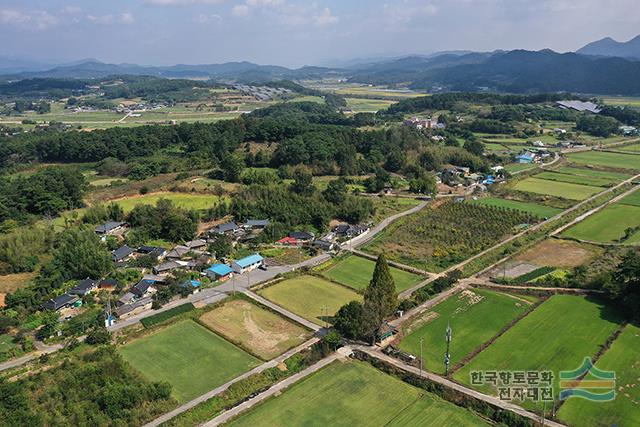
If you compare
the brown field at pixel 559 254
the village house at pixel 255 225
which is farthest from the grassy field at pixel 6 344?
the brown field at pixel 559 254

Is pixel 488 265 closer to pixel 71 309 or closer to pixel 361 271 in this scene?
pixel 361 271

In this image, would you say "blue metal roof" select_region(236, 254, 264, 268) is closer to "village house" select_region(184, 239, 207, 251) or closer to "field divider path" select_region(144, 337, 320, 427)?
"village house" select_region(184, 239, 207, 251)

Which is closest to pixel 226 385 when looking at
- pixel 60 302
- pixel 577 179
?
pixel 60 302

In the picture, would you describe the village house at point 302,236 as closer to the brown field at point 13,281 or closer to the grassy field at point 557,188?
the brown field at point 13,281

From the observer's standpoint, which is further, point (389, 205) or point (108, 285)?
point (389, 205)

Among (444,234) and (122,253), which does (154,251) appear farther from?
(444,234)

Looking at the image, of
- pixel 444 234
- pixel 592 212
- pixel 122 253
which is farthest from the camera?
pixel 592 212

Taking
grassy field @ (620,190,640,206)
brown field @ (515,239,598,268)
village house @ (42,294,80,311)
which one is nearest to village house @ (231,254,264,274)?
village house @ (42,294,80,311)
